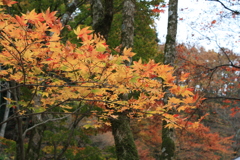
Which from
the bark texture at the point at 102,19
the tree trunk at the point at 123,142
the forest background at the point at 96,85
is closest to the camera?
the forest background at the point at 96,85

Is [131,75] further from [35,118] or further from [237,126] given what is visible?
[237,126]

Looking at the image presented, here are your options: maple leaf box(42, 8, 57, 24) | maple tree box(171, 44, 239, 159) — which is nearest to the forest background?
maple leaf box(42, 8, 57, 24)

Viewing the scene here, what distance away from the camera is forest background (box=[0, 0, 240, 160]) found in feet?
5.20

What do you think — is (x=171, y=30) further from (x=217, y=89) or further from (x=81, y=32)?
(x=217, y=89)

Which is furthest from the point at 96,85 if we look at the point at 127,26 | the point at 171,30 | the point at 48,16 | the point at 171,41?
the point at 171,30

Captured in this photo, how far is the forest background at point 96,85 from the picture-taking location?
62.4 inches

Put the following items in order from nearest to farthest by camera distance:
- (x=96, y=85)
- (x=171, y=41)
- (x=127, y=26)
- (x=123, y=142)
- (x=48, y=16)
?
(x=48, y=16) < (x=96, y=85) < (x=123, y=142) < (x=127, y=26) < (x=171, y=41)

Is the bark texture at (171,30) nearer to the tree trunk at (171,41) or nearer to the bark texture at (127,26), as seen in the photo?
the tree trunk at (171,41)

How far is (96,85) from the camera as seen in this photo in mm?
1685

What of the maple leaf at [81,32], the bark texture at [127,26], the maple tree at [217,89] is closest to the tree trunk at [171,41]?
the bark texture at [127,26]

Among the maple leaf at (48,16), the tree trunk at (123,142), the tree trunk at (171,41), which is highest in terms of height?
the tree trunk at (171,41)

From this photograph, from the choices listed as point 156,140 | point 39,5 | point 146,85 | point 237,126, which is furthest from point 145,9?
point 237,126

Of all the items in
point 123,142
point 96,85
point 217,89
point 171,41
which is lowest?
point 123,142

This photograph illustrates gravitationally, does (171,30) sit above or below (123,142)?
above
